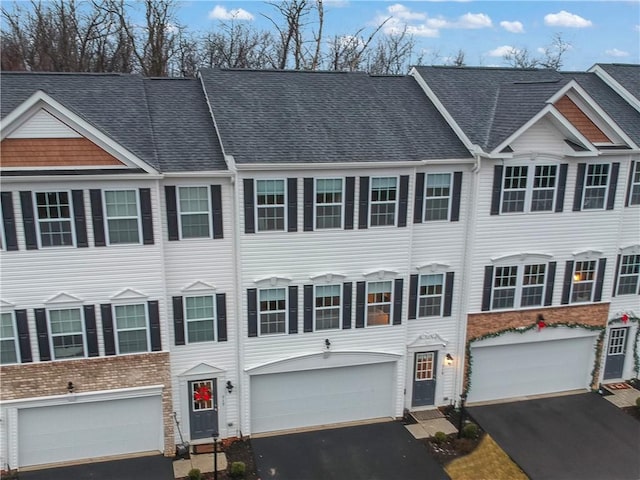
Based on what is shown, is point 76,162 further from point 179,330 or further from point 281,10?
point 281,10

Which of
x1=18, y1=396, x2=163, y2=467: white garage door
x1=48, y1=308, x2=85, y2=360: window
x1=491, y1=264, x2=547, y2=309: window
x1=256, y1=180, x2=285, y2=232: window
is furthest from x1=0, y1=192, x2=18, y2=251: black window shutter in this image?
x1=491, y1=264, x2=547, y2=309: window

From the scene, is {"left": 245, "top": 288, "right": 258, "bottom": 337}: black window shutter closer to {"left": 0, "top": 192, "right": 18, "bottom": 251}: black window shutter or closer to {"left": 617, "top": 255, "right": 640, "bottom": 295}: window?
{"left": 0, "top": 192, "right": 18, "bottom": 251}: black window shutter

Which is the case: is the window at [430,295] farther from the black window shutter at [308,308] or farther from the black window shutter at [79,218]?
the black window shutter at [79,218]

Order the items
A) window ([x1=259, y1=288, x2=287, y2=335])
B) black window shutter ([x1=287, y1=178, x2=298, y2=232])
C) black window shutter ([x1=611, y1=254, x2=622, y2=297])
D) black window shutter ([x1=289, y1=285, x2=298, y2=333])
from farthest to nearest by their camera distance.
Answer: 1. black window shutter ([x1=611, y1=254, x2=622, y2=297])
2. black window shutter ([x1=289, y1=285, x2=298, y2=333])
3. window ([x1=259, y1=288, x2=287, y2=335])
4. black window shutter ([x1=287, y1=178, x2=298, y2=232])

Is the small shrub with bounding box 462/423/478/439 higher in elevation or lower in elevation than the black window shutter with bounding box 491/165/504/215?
lower

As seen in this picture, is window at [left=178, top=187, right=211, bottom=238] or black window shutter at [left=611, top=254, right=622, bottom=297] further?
black window shutter at [left=611, top=254, right=622, bottom=297]

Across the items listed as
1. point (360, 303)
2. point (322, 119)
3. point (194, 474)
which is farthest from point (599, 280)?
point (194, 474)

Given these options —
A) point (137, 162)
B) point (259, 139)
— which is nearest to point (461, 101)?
point (259, 139)

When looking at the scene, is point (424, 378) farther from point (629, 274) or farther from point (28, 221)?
point (28, 221)
